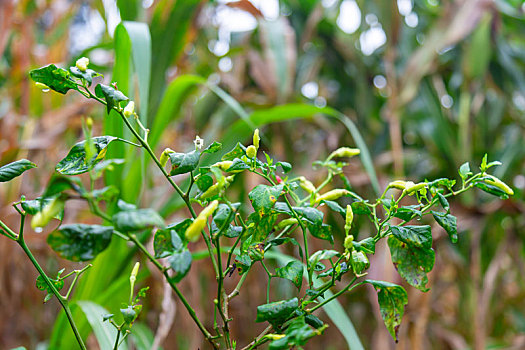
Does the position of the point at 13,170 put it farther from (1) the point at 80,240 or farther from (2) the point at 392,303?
(2) the point at 392,303

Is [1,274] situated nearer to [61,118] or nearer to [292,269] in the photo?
[61,118]

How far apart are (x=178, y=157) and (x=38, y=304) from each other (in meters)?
0.83

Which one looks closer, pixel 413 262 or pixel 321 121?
pixel 413 262

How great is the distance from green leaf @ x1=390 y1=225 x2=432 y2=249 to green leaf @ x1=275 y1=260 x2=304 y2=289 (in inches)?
2.0

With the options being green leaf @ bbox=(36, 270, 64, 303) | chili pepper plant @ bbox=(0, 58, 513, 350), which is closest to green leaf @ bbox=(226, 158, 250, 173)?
chili pepper plant @ bbox=(0, 58, 513, 350)

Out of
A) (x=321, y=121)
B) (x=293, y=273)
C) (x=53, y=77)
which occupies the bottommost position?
(x=321, y=121)

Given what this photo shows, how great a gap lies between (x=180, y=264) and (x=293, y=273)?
0.08 meters

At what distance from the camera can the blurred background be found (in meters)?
0.69

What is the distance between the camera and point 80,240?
16 cm

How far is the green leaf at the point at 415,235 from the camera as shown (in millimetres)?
198

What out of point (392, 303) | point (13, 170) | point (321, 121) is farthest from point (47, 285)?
point (321, 121)

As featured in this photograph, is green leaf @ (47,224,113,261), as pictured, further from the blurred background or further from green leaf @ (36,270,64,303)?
the blurred background

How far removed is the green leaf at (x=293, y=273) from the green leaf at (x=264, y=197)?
0.04 metres

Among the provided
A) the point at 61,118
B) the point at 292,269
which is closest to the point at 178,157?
the point at 292,269
